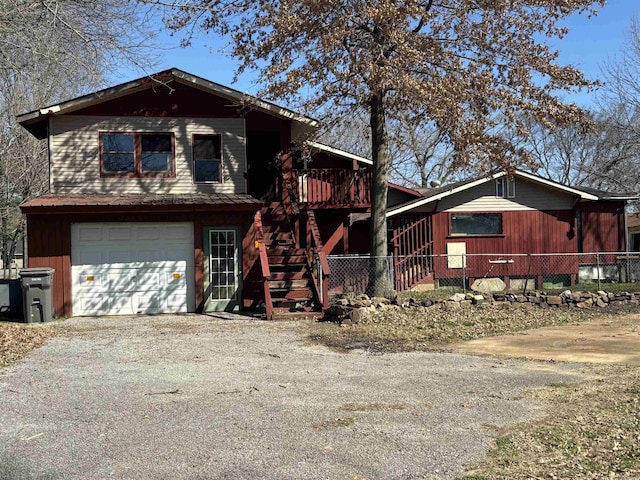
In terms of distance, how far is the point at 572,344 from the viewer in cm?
1040

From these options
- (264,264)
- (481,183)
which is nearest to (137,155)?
(264,264)

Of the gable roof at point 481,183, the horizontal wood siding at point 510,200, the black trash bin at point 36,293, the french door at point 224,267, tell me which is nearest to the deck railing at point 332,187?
the gable roof at point 481,183

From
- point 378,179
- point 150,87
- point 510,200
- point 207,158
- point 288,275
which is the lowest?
point 288,275

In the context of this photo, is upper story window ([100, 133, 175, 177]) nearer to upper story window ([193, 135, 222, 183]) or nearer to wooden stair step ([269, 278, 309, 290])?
upper story window ([193, 135, 222, 183])

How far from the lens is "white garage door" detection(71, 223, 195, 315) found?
609 inches

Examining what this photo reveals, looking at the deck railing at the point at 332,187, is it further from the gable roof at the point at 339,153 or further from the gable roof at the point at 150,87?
the gable roof at the point at 150,87

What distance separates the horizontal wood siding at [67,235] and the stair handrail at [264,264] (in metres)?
0.33

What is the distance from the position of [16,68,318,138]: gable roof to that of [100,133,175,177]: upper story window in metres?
1.07

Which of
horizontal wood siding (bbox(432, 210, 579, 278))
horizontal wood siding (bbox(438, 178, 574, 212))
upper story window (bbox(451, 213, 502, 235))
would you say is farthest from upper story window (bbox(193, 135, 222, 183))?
upper story window (bbox(451, 213, 502, 235))

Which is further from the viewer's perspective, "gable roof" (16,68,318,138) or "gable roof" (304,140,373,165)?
"gable roof" (304,140,373,165)

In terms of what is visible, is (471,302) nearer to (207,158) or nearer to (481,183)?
(207,158)

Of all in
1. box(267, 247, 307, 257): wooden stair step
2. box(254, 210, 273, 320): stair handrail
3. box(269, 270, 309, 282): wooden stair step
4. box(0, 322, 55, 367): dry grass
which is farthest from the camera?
box(267, 247, 307, 257): wooden stair step

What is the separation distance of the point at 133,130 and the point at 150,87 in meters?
1.27

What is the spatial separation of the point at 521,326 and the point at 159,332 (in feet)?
24.9
